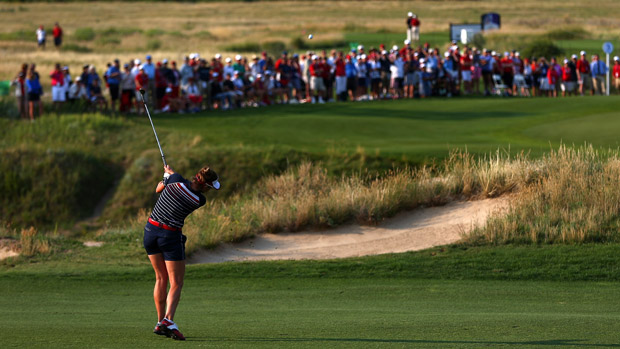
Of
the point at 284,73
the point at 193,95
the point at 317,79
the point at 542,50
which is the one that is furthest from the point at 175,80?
the point at 542,50

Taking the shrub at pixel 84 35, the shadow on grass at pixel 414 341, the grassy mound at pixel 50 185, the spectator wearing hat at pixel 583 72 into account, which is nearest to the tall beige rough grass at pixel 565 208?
the shadow on grass at pixel 414 341

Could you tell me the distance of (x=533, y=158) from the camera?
69.9 ft

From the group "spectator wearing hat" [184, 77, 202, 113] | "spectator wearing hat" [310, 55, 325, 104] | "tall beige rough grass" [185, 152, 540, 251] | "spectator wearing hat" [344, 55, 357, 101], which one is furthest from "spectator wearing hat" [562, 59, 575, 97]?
"tall beige rough grass" [185, 152, 540, 251]

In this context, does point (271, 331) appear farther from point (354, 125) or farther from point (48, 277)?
point (354, 125)

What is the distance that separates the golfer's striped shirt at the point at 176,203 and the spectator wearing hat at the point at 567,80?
3006cm

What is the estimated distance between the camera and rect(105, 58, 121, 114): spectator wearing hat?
100 feet

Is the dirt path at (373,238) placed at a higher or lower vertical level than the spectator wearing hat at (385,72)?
lower

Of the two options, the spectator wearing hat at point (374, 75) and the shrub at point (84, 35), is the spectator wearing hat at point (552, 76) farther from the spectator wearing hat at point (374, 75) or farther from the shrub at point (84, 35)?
the shrub at point (84, 35)

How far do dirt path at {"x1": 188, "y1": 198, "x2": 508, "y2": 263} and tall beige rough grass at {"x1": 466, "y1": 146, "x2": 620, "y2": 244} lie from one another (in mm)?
713

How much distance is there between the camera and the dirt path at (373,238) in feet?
59.6

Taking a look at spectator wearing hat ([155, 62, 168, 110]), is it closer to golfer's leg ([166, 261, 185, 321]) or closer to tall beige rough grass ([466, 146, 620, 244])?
tall beige rough grass ([466, 146, 620, 244])

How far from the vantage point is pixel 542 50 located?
160 ft

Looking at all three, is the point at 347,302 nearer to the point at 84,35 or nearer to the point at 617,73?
the point at 617,73

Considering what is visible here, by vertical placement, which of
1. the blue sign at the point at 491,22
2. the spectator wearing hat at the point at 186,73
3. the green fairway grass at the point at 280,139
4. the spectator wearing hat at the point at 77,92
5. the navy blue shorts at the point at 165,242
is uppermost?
the blue sign at the point at 491,22
